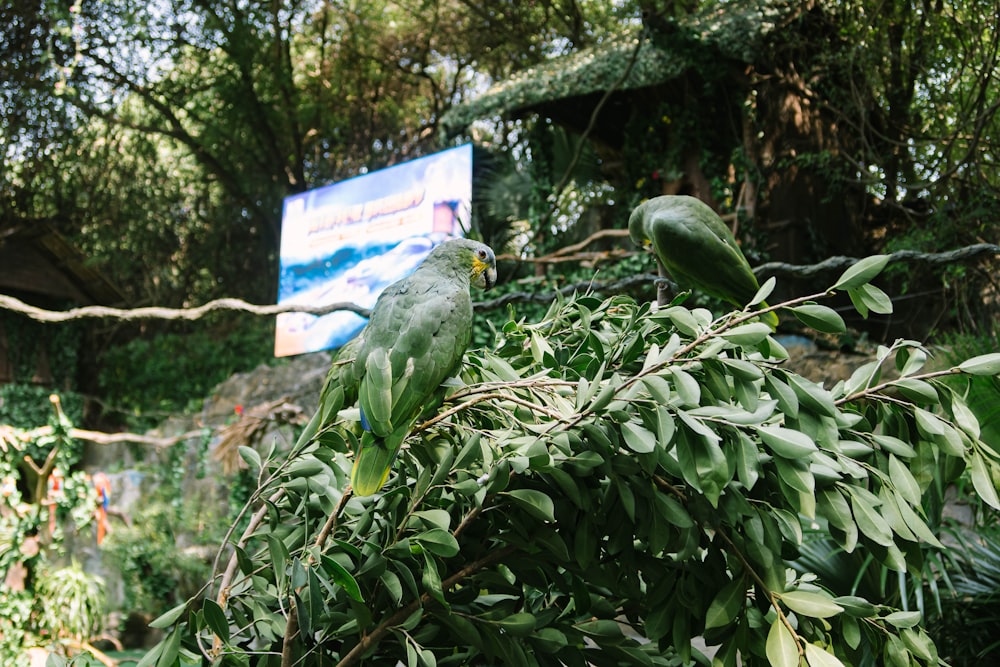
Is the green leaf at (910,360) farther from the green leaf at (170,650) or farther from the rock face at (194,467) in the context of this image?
the rock face at (194,467)

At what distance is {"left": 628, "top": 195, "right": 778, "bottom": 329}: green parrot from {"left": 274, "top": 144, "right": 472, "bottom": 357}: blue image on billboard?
4.65 meters

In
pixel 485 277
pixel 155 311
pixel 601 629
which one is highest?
pixel 485 277

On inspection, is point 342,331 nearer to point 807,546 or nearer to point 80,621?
point 80,621

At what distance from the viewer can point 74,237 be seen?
1028 centimetres

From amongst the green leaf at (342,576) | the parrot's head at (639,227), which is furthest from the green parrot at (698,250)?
the green leaf at (342,576)

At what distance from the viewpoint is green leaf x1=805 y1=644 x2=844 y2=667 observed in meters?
0.73

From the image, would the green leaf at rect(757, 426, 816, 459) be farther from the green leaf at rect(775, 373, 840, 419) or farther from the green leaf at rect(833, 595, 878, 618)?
the green leaf at rect(833, 595, 878, 618)

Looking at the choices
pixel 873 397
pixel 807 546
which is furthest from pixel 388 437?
pixel 807 546

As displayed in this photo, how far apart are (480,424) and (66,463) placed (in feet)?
15.4

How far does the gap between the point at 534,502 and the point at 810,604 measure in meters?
0.29

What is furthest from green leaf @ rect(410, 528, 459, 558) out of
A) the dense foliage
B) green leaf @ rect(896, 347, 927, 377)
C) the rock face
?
the rock face

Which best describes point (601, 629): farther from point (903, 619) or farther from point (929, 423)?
point (929, 423)

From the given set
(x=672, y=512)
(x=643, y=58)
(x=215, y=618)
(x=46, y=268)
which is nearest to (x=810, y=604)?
(x=672, y=512)

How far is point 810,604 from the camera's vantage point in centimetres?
78
